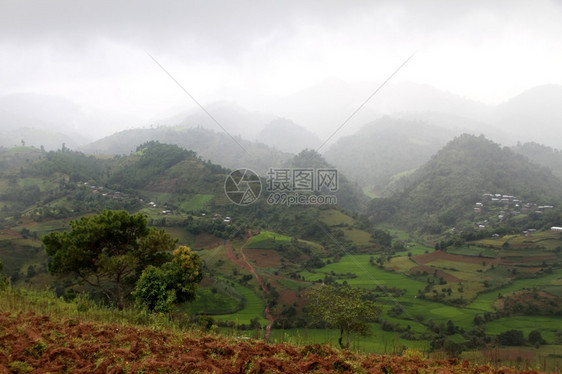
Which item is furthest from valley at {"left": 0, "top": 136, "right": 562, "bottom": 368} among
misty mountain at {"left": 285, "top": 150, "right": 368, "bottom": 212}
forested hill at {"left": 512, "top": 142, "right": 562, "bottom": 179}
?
forested hill at {"left": 512, "top": 142, "right": 562, "bottom": 179}

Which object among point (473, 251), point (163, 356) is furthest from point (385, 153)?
point (163, 356)

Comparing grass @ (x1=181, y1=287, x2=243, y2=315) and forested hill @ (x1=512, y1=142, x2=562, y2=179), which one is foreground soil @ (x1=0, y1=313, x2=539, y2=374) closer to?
grass @ (x1=181, y1=287, x2=243, y2=315)

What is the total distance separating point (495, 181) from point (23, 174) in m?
130

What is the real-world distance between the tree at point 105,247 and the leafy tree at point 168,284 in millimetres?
1178

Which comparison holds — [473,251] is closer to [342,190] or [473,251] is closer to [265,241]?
[265,241]

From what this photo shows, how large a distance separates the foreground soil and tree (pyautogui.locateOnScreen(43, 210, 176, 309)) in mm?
→ 9425

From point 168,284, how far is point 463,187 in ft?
302

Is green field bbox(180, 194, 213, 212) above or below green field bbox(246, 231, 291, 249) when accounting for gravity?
above

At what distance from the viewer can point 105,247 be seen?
15383 mm

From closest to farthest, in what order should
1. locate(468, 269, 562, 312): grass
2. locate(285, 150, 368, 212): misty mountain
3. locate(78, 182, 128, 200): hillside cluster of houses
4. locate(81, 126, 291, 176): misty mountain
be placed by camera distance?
locate(468, 269, 562, 312): grass < locate(78, 182, 128, 200): hillside cluster of houses < locate(285, 150, 368, 212): misty mountain < locate(81, 126, 291, 176): misty mountain

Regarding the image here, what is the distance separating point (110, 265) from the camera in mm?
14344

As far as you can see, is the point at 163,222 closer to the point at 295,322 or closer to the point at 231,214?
the point at 231,214

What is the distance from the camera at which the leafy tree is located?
14.1m

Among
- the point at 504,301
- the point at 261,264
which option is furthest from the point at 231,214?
the point at 504,301
